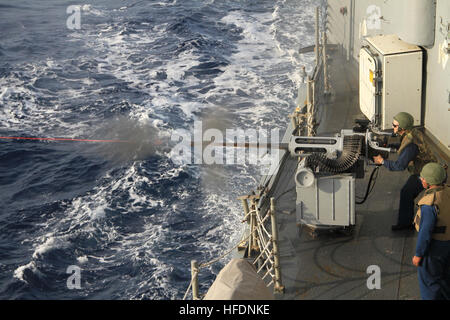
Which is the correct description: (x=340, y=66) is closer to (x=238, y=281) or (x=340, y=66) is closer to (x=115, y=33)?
(x=238, y=281)

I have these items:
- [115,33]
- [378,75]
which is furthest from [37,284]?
[115,33]

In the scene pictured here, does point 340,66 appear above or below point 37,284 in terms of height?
above

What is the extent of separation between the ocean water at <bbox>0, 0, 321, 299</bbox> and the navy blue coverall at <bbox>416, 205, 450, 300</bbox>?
5362 millimetres

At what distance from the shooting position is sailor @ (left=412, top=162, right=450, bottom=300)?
18.8 feet

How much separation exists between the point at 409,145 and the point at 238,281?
3.34m

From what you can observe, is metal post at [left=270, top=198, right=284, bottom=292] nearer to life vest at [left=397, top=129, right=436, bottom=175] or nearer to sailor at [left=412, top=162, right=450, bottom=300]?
sailor at [left=412, top=162, right=450, bottom=300]

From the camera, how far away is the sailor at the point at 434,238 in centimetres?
573

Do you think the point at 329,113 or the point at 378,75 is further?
the point at 329,113

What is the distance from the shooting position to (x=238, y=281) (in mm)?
4523

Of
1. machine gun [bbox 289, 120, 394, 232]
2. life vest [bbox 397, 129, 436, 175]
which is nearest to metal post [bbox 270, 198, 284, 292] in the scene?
machine gun [bbox 289, 120, 394, 232]

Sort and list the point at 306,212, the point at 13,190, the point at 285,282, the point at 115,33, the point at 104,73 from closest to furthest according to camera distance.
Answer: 1. the point at 285,282
2. the point at 306,212
3. the point at 13,190
4. the point at 104,73
5. the point at 115,33

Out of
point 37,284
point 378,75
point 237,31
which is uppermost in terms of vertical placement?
point 378,75

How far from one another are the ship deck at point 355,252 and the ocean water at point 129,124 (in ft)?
11.3

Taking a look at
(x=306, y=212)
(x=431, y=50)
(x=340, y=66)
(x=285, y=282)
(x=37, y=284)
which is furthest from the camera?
(x=340, y=66)
